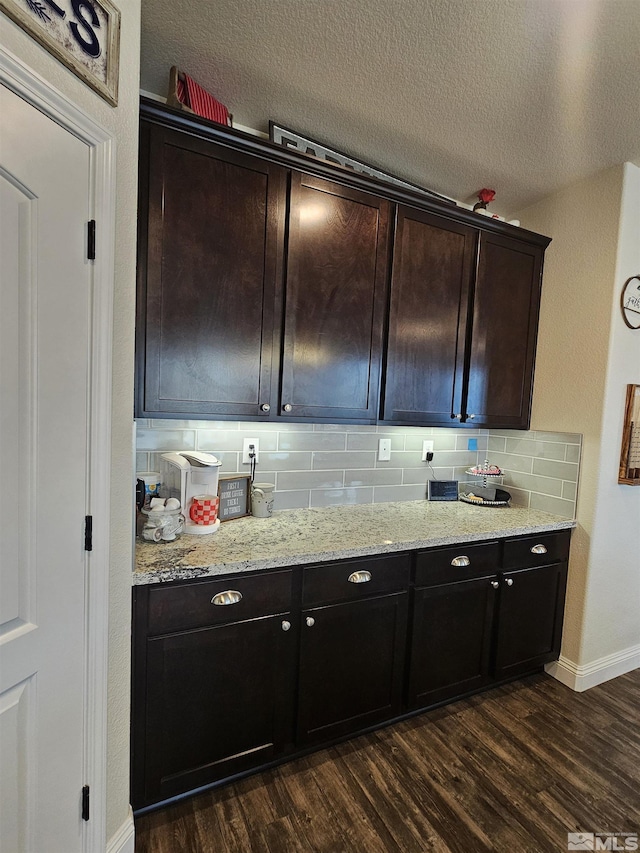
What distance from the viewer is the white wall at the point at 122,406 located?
3.79 ft

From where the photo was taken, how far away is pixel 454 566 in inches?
76.9

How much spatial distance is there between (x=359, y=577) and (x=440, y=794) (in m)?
0.88

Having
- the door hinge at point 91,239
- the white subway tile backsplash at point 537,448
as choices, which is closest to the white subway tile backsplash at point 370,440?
the white subway tile backsplash at point 537,448

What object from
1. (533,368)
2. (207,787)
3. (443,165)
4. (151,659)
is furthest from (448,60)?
(207,787)

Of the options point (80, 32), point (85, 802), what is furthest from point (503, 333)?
point (85, 802)

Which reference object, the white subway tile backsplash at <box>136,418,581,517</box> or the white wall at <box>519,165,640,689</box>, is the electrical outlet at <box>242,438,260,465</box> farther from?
the white wall at <box>519,165,640,689</box>

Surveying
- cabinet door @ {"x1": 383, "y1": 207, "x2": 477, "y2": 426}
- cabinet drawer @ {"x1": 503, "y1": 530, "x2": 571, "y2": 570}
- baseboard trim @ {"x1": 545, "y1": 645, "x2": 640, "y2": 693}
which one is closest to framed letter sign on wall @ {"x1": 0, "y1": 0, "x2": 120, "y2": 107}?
cabinet door @ {"x1": 383, "y1": 207, "x2": 477, "y2": 426}

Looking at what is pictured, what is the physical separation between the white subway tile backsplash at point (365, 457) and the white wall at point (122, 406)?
2.02ft

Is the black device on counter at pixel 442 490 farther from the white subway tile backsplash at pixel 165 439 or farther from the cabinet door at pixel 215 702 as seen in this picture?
the white subway tile backsplash at pixel 165 439

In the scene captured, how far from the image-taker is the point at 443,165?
2.17m

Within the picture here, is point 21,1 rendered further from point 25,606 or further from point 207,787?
point 207,787

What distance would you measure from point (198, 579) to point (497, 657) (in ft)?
5.54

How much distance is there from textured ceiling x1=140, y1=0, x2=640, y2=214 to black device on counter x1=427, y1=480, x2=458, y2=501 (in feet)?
5.83

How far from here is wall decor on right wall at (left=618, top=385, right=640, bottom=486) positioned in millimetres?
2289
